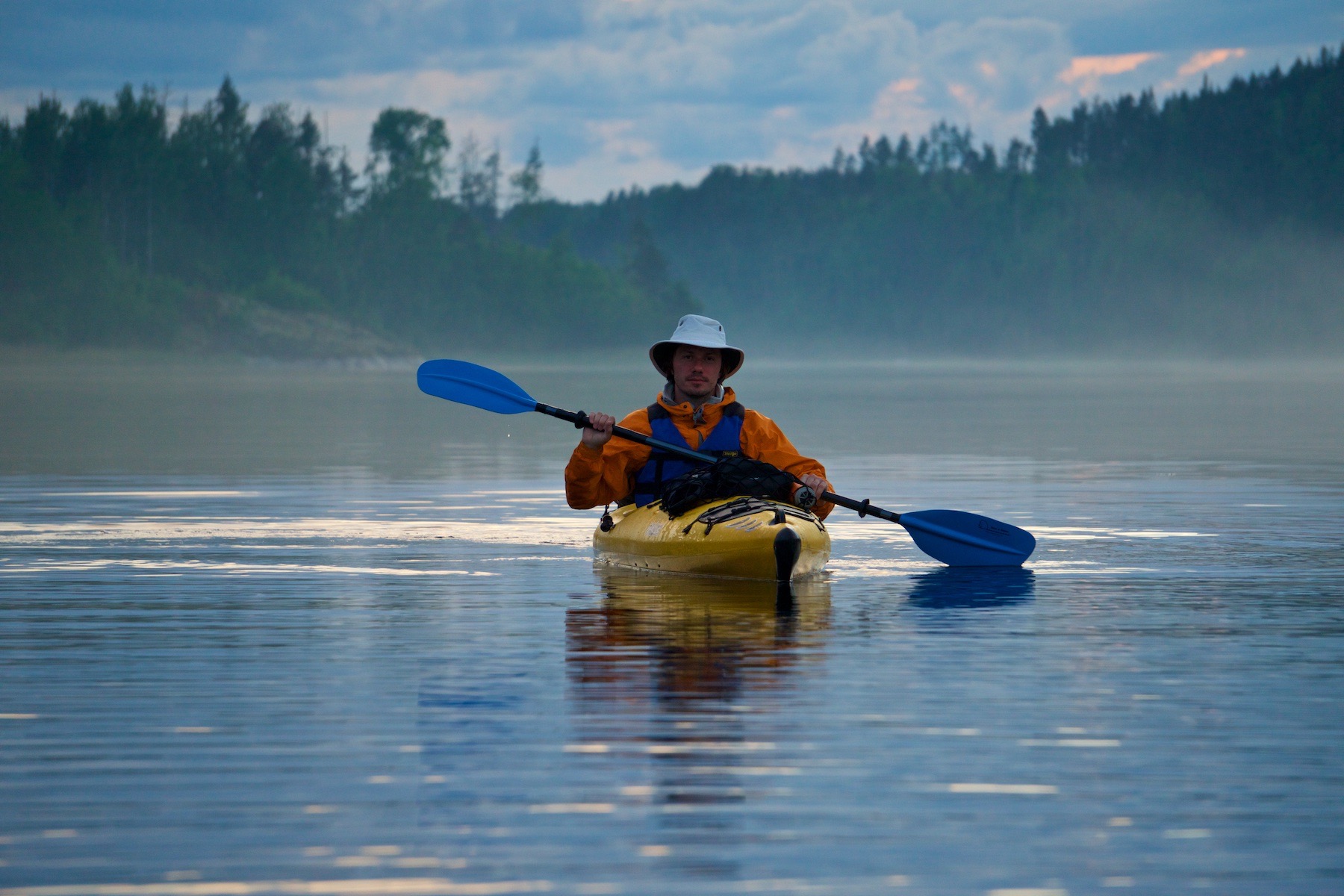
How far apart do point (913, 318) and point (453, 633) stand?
19266 centimetres

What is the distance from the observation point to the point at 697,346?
12062 millimetres

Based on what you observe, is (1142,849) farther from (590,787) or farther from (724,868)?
(590,787)

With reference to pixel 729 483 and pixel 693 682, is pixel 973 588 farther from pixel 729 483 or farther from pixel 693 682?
pixel 693 682

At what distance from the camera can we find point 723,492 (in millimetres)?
11969

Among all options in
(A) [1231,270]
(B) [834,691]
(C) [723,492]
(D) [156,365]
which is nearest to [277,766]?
(B) [834,691]

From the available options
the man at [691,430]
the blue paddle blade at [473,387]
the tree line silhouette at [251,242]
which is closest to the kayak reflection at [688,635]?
the man at [691,430]

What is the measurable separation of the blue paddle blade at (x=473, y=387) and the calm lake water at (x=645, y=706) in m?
1.12

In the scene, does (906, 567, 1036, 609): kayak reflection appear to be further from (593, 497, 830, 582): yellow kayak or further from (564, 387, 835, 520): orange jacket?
(564, 387, 835, 520): orange jacket

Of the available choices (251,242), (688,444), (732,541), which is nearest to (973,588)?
(732,541)

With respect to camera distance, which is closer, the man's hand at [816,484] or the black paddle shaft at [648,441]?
the black paddle shaft at [648,441]

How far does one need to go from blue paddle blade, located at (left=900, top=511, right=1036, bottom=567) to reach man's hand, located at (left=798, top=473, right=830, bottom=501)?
111cm

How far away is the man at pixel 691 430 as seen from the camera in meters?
12.1

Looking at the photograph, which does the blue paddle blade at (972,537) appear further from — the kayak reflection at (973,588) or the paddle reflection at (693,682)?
the paddle reflection at (693,682)

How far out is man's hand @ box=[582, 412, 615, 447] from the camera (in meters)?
11.5
